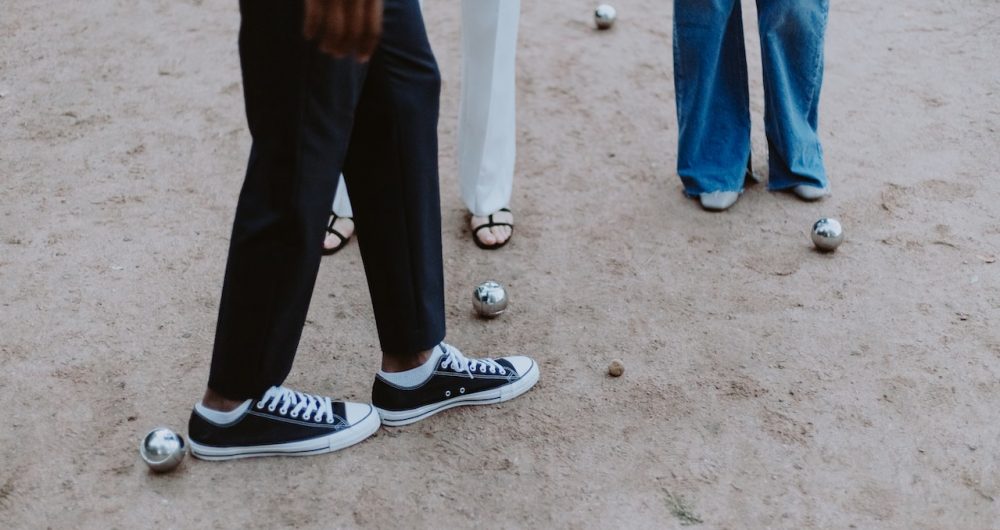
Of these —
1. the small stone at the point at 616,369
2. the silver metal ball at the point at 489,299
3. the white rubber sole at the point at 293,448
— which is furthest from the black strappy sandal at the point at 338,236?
the small stone at the point at 616,369

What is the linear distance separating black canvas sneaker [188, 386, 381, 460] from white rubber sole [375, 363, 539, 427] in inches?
3.7

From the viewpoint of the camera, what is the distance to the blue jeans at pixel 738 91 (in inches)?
130

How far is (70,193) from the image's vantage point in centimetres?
350

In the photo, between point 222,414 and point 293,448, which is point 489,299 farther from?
point 222,414

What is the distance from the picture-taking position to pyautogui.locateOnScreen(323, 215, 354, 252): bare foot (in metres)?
3.25

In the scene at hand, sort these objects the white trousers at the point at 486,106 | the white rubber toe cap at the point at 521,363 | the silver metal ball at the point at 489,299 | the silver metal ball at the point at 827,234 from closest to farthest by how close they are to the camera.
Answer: the white rubber toe cap at the point at 521,363 → the silver metal ball at the point at 489,299 → the white trousers at the point at 486,106 → the silver metal ball at the point at 827,234

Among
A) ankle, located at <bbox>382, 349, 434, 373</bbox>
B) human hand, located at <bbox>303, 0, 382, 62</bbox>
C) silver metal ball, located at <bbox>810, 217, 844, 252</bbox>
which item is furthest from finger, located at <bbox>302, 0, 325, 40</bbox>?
silver metal ball, located at <bbox>810, 217, 844, 252</bbox>

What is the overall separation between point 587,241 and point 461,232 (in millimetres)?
428

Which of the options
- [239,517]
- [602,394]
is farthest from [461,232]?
[239,517]

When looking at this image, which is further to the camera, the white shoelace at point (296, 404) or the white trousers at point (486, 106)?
the white trousers at point (486, 106)

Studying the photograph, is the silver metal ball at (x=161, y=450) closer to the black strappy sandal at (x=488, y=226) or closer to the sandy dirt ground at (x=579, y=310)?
the sandy dirt ground at (x=579, y=310)

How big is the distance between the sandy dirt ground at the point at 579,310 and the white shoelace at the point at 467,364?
104 mm

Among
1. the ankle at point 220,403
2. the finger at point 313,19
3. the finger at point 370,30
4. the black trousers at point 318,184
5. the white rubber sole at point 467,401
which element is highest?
the finger at point 313,19

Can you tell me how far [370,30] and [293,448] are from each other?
1023mm
